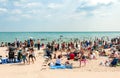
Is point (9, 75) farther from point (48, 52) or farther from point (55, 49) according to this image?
point (55, 49)

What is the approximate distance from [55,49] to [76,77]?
12.6 meters

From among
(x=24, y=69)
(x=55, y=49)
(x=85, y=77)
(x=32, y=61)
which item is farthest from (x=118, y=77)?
(x=55, y=49)

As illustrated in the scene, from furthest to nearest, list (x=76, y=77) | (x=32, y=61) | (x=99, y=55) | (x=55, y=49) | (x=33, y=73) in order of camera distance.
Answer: (x=55, y=49) < (x=99, y=55) < (x=32, y=61) < (x=33, y=73) < (x=76, y=77)

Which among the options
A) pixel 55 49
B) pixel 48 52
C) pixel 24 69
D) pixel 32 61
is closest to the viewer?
pixel 24 69

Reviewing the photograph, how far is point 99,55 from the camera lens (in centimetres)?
2391

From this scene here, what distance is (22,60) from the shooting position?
63.9ft

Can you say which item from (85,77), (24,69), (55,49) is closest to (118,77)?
(85,77)

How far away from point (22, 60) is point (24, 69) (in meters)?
3.24

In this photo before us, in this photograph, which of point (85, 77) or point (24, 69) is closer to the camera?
point (85, 77)

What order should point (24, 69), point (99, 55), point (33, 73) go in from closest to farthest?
point (33, 73), point (24, 69), point (99, 55)

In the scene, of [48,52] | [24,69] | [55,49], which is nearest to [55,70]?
[24,69]

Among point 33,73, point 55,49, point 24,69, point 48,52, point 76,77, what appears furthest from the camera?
point 55,49

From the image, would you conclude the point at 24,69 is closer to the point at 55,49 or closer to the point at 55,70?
the point at 55,70

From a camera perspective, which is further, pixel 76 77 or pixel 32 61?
pixel 32 61
